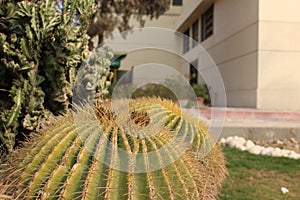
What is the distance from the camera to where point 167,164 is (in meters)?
2.06

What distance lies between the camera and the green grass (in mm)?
3846

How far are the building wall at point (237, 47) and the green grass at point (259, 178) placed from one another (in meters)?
6.93

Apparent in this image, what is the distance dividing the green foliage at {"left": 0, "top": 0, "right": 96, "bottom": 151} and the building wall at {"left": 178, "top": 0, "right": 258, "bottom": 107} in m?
9.13

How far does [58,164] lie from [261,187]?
2.79 meters

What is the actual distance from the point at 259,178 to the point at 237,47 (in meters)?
10.4

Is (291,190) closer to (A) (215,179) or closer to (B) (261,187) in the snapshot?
(B) (261,187)

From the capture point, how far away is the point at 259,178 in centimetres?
449

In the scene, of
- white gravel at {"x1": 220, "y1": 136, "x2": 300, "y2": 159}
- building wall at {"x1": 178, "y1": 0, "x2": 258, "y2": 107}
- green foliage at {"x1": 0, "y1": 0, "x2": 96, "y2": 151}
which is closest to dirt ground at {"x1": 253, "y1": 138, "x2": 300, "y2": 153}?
white gravel at {"x1": 220, "y1": 136, "x2": 300, "y2": 159}

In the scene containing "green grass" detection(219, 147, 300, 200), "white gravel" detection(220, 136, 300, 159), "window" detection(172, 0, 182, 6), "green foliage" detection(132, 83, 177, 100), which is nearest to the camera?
"green grass" detection(219, 147, 300, 200)

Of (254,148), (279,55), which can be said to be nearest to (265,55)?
(279,55)

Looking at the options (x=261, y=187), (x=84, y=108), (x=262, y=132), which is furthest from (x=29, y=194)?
(x=262, y=132)

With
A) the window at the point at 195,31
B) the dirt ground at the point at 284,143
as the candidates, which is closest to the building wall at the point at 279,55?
the dirt ground at the point at 284,143

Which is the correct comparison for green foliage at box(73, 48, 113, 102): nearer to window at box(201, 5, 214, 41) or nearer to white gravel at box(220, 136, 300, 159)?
white gravel at box(220, 136, 300, 159)

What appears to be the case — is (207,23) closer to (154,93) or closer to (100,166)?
(154,93)
